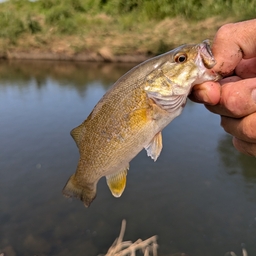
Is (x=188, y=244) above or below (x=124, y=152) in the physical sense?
below

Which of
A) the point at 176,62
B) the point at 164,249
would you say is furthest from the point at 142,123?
the point at 164,249

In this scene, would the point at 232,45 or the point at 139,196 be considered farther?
the point at 139,196

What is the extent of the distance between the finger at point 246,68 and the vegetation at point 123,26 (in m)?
12.6

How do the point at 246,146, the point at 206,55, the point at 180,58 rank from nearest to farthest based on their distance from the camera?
the point at 206,55 < the point at 180,58 < the point at 246,146

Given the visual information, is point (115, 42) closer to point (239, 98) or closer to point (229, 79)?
point (229, 79)

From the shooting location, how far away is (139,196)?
224 inches

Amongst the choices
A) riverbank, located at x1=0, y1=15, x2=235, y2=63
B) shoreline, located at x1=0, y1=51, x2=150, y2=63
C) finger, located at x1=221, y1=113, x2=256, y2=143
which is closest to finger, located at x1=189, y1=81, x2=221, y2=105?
finger, located at x1=221, y1=113, x2=256, y2=143

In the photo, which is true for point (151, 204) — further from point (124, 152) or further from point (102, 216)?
point (124, 152)

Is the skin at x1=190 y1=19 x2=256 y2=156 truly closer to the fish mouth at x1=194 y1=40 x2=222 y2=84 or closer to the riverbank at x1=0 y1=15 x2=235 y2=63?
the fish mouth at x1=194 y1=40 x2=222 y2=84

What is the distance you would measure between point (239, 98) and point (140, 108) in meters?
0.59

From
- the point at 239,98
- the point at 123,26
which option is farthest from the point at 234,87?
the point at 123,26

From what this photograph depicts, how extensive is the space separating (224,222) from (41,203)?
3134mm

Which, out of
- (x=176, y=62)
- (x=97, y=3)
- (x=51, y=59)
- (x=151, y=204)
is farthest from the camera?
(x=97, y=3)

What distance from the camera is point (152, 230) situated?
4.94 metres
